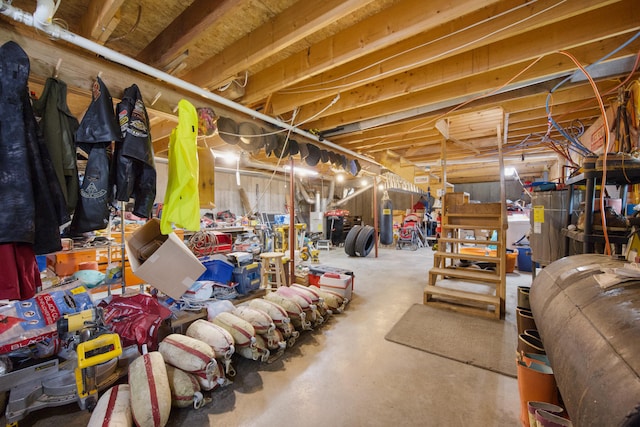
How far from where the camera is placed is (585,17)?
192 centimetres

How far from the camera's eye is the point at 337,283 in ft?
11.9

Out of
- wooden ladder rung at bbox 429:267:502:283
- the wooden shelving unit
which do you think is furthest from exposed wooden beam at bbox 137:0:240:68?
wooden ladder rung at bbox 429:267:502:283

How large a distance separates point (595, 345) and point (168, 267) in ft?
8.46

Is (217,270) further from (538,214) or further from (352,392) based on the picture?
(538,214)

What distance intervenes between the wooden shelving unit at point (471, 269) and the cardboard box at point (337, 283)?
113 cm

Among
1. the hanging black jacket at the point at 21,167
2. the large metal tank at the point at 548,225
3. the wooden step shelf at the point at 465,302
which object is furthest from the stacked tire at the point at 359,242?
the hanging black jacket at the point at 21,167

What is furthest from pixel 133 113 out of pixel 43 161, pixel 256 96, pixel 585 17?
pixel 585 17

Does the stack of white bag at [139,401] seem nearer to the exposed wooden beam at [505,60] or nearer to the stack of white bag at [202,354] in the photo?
the stack of white bag at [202,354]

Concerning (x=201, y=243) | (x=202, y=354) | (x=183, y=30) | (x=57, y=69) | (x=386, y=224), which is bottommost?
(x=202, y=354)

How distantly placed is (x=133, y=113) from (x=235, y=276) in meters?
1.93

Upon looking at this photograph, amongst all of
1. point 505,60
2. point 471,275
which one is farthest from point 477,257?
point 505,60

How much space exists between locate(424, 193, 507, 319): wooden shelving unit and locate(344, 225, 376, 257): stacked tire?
280 centimetres

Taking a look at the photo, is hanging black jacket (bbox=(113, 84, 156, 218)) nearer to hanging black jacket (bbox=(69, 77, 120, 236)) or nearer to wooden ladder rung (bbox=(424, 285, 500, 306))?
hanging black jacket (bbox=(69, 77, 120, 236))

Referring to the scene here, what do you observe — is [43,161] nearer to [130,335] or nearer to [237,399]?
[130,335]
